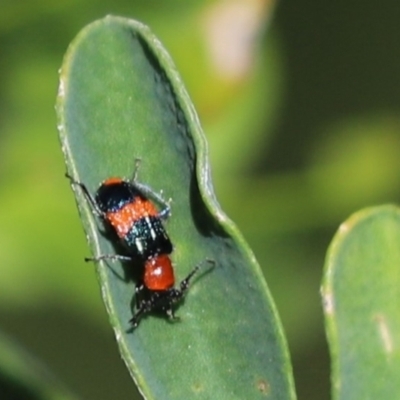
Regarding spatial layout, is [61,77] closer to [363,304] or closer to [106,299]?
[106,299]

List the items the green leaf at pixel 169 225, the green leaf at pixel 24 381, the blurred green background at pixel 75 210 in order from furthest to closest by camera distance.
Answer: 1. the blurred green background at pixel 75 210
2. the green leaf at pixel 24 381
3. the green leaf at pixel 169 225

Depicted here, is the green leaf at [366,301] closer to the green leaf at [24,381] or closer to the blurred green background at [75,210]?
the green leaf at [24,381]

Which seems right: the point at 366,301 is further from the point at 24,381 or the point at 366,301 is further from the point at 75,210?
the point at 75,210

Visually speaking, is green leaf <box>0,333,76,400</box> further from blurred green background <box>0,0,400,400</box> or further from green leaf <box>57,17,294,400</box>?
blurred green background <box>0,0,400,400</box>

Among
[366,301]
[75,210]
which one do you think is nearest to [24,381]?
[366,301]

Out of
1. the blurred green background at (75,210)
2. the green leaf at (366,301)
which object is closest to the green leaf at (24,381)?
the green leaf at (366,301)
